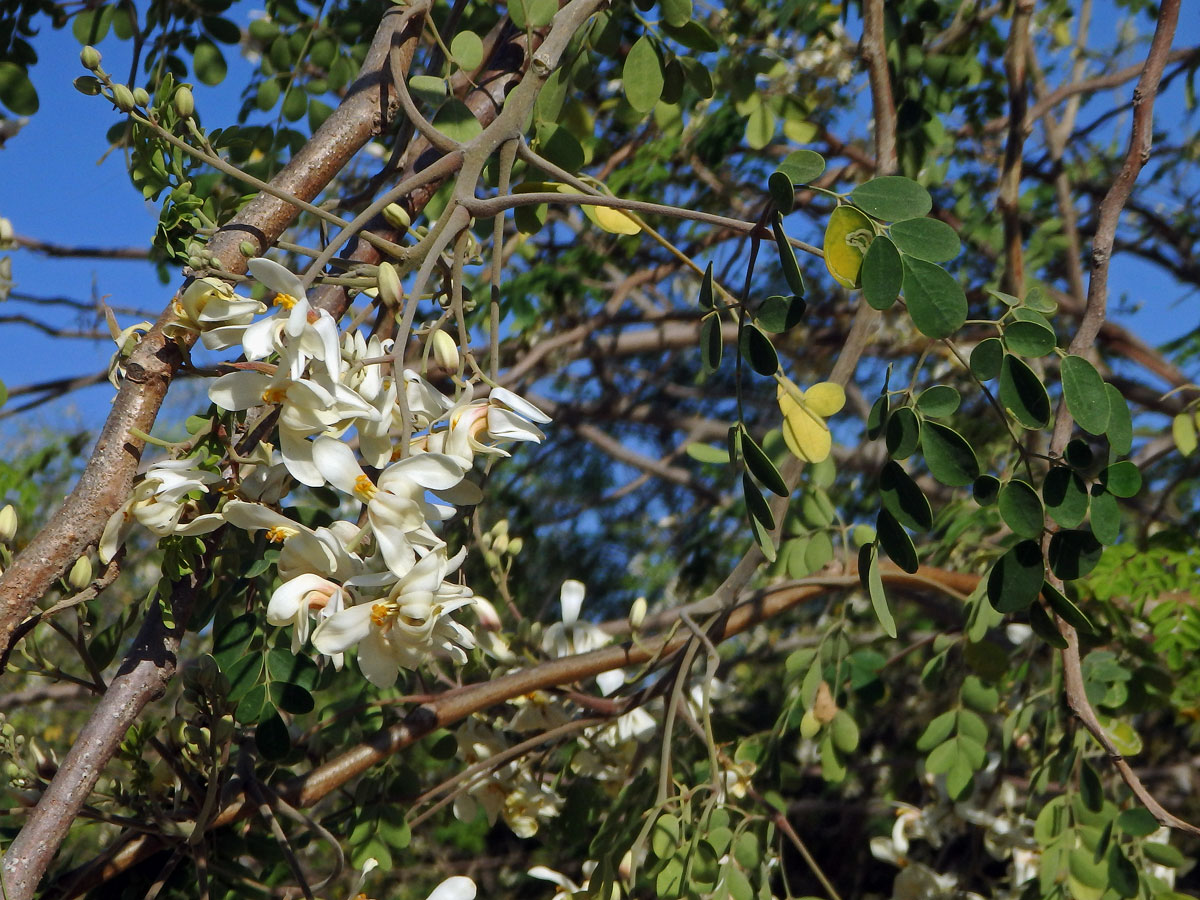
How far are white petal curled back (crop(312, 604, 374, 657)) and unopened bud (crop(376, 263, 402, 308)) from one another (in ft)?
0.82

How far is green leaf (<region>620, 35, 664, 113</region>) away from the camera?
4.07 feet

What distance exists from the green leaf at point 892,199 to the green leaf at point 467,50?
0.48 meters

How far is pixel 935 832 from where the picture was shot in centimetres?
201

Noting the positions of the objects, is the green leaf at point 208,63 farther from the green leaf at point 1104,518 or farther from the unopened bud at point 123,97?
the green leaf at point 1104,518

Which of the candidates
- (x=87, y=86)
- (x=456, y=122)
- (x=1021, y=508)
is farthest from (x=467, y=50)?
(x=1021, y=508)

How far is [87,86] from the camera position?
0.88 metres

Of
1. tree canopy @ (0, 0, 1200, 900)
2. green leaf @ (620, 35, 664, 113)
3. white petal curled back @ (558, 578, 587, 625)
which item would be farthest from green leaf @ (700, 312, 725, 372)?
white petal curled back @ (558, 578, 587, 625)

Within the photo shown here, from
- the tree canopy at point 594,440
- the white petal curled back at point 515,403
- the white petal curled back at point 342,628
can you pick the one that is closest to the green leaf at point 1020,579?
the tree canopy at point 594,440

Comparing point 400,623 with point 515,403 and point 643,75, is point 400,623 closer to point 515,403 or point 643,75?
point 515,403

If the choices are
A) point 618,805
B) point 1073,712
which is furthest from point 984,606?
point 618,805

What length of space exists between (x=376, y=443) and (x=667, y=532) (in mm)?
3104

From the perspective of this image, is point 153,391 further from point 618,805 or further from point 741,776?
point 741,776

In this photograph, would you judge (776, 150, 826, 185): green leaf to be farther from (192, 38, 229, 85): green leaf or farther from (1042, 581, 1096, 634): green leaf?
(192, 38, 229, 85): green leaf

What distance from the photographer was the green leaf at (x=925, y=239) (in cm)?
77
